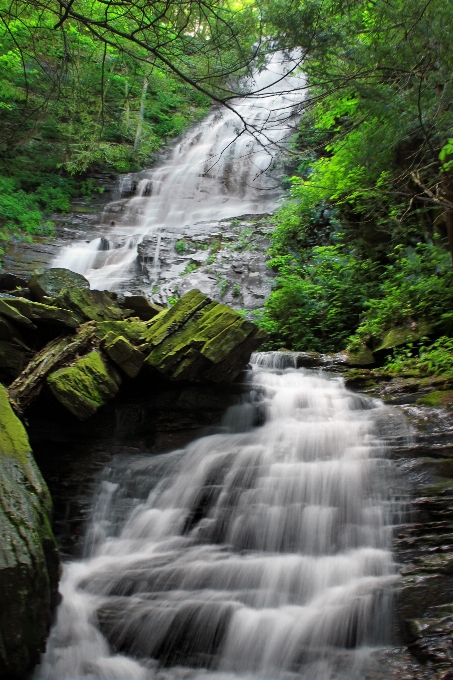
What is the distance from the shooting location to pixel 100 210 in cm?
1917

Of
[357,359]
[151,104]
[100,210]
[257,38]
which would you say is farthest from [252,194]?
[257,38]

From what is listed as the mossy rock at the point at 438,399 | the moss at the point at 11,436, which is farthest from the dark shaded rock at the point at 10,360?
the mossy rock at the point at 438,399

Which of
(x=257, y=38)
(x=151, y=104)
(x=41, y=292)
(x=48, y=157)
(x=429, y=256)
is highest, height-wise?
(x=151, y=104)

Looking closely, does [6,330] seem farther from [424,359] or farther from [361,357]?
[424,359]

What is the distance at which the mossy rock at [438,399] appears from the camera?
5566 mm

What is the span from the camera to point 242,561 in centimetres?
441

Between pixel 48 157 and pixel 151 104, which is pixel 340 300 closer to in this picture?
pixel 48 157

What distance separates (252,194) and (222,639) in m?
17.6

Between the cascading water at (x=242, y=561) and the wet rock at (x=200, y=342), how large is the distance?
3.20 feet

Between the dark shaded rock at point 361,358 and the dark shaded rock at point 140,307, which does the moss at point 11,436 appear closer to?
the dark shaded rock at point 140,307

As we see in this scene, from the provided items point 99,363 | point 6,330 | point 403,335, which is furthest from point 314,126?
point 6,330

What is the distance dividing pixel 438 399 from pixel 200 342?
3.09 meters

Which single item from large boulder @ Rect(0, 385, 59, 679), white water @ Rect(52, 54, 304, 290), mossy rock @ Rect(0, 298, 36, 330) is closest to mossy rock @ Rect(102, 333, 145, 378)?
mossy rock @ Rect(0, 298, 36, 330)

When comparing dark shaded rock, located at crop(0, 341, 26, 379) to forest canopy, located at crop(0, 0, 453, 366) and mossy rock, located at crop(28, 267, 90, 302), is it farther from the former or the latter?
forest canopy, located at crop(0, 0, 453, 366)
